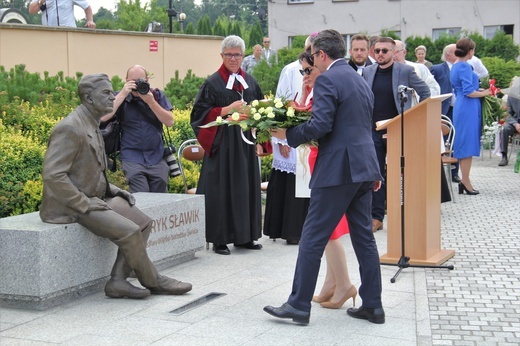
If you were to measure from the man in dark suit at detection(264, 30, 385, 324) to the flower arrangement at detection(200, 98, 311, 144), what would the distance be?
14 cm

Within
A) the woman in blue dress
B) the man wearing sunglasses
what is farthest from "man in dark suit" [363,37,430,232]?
the woman in blue dress

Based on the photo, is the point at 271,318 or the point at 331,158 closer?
the point at 331,158

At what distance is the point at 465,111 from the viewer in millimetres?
14703

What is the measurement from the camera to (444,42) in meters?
41.4

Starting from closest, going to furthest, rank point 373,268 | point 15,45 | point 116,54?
point 373,268, point 15,45, point 116,54

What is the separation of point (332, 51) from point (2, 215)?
3.96 meters

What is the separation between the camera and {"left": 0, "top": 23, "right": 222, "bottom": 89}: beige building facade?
14.8 meters

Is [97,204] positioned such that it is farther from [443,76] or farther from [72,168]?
[443,76]

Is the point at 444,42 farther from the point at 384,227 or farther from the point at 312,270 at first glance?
the point at 312,270

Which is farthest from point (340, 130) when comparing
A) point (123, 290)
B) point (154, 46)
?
point (154, 46)

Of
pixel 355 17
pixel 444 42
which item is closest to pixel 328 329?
pixel 444 42

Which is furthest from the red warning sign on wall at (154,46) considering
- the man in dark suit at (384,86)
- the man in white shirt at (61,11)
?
the man in dark suit at (384,86)

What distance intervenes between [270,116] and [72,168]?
5.20 feet

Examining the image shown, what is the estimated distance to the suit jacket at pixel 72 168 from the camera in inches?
267
